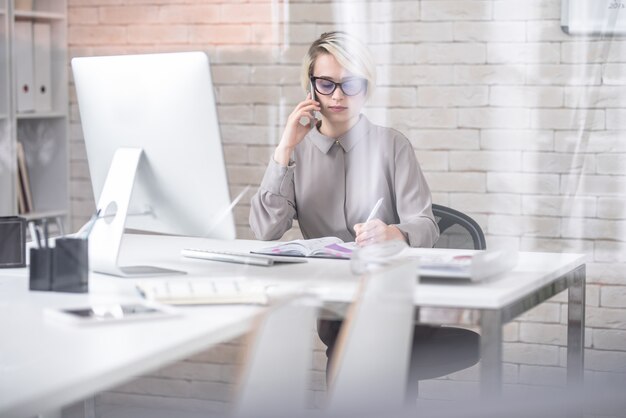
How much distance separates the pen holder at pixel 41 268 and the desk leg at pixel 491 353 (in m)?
0.71

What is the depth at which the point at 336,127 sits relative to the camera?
7.98 feet

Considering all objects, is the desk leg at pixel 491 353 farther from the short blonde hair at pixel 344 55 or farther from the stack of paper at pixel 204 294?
the short blonde hair at pixel 344 55

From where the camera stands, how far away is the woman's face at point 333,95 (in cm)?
242

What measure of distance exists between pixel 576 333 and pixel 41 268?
1204 millimetres

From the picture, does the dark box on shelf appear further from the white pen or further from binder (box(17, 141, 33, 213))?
binder (box(17, 141, 33, 213))

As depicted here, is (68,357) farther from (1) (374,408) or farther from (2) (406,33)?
(2) (406,33)

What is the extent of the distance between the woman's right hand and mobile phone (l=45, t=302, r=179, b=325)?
0.89 metres

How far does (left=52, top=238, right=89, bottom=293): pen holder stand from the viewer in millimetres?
1551

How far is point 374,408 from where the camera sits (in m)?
1.34

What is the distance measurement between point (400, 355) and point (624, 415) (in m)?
0.43

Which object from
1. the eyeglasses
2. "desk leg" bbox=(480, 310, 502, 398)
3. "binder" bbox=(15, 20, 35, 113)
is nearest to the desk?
"desk leg" bbox=(480, 310, 502, 398)

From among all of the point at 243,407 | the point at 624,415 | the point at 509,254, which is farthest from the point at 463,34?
the point at 243,407

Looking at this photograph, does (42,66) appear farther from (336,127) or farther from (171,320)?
(171,320)

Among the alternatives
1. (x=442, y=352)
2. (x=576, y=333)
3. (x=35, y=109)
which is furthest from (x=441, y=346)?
(x=35, y=109)
